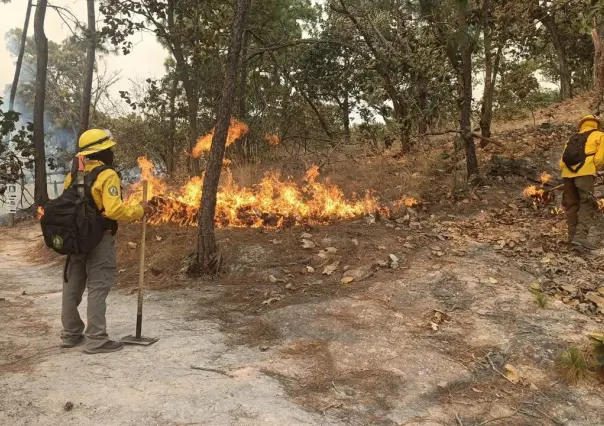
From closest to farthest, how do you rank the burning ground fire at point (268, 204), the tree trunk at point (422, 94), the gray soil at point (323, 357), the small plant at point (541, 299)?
the gray soil at point (323, 357)
the small plant at point (541, 299)
the burning ground fire at point (268, 204)
the tree trunk at point (422, 94)

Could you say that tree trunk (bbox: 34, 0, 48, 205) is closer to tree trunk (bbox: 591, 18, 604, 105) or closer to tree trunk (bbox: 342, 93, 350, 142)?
tree trunk (bbox: 342, 93, 350, 142)

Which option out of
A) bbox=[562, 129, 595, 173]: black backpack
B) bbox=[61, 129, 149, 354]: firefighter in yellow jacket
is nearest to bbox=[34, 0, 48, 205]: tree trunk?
bbox=[61, 129, 149, 354]: firefighter in yellow jacket

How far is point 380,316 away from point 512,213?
4934 mm

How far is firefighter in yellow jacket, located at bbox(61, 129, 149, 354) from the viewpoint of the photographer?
169 inches

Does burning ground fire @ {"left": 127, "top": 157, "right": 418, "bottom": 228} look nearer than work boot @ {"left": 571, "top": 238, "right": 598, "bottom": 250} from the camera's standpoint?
No

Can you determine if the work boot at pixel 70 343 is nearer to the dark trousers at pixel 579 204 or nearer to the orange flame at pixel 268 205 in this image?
the orange flame at pixel 268 205

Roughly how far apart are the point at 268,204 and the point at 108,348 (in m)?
4.96

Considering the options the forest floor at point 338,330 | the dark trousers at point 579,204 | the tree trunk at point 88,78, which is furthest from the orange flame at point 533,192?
the tree trunk at point 88,78

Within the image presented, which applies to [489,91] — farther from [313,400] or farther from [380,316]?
[313,400]

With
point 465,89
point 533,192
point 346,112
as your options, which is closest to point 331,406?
point 533,192

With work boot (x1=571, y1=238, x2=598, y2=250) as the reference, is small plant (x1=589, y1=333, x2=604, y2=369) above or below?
below

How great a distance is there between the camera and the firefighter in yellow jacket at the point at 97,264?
4305mm

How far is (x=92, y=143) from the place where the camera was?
175 inches

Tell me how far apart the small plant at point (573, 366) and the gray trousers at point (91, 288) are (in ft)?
13.7
